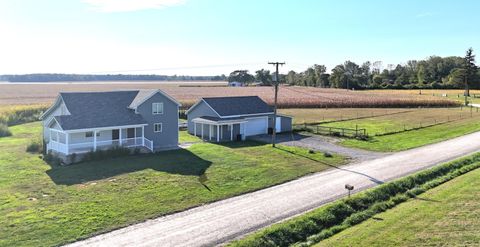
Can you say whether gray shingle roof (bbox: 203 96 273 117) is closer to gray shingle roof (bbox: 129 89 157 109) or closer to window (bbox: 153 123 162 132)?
window (bbox: 153 123 162 132)

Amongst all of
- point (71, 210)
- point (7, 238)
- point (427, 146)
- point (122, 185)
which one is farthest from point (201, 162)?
point (427, 146)

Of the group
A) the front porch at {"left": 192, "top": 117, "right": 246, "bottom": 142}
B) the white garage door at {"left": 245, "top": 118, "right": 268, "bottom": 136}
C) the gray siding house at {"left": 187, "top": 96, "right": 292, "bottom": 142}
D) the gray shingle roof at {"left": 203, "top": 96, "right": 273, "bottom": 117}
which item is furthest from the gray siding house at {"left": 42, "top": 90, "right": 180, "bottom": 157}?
the white garage door at {"left": 245, "top": 118, "right": 268, "bottom": 136}

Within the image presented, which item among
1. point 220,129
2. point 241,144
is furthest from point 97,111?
point 241,144

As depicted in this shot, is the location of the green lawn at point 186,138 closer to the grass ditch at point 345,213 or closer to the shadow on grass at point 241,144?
the shadow on grass at point 241,144

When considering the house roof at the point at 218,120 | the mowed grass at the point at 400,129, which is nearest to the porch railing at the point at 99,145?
the house roof at the point at 218,120

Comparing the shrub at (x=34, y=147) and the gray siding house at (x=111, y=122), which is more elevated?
the gray siding house at (x=111, y=122)

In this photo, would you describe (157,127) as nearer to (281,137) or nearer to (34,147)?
(34,147)
